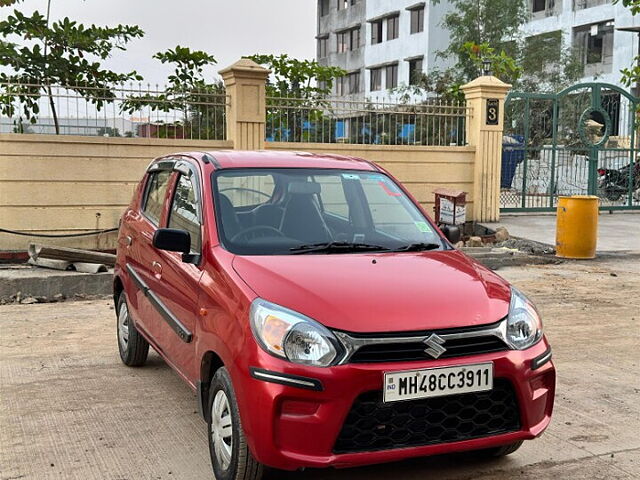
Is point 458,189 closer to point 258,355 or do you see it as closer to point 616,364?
point 616,364

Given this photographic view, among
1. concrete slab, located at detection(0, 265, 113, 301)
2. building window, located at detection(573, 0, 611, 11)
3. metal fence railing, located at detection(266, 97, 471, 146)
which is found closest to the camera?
concrete slab, located at detection(0, 265, 113, 301)

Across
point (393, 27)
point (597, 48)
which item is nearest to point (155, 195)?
point (597, 48)

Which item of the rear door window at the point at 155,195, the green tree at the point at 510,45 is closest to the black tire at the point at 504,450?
the rear door window at the point at 155,195

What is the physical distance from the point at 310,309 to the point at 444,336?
1.94ft

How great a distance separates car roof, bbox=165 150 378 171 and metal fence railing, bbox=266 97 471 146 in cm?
738

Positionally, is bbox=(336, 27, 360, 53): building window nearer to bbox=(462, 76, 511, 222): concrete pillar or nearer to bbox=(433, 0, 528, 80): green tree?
bbox=(433, 0, 528, 80): green tree

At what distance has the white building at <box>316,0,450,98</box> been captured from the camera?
143 feet

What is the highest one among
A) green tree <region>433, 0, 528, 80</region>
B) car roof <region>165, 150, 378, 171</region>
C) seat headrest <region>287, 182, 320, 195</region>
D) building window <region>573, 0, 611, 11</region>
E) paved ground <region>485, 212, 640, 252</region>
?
building window <region>573, 0, 611, 11</region>

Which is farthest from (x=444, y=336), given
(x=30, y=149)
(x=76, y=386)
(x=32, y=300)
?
(x=30, y=149)

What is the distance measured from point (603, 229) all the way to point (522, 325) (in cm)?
1236

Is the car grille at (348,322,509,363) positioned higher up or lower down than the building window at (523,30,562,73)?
lower down

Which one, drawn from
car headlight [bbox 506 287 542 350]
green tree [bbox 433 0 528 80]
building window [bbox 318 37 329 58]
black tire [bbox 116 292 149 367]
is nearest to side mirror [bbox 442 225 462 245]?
car headlight [bbox 506 287 542 350]

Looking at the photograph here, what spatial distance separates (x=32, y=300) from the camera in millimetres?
8930

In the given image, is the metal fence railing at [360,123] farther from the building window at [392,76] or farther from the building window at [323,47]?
the building window at [323,47]
